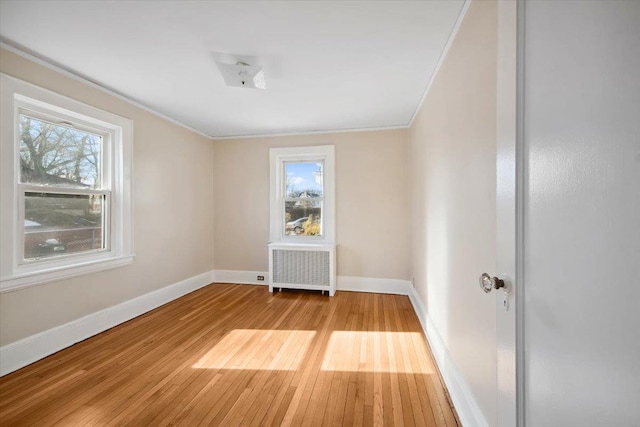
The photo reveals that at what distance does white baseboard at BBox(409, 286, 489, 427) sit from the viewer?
1.34 meters

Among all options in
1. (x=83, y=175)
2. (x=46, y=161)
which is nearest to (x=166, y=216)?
(x=83, y=175)

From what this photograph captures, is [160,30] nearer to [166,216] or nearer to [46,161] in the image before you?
[46,161]

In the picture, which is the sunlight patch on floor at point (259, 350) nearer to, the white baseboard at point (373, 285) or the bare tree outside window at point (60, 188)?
the white baseboard at point (373, 285)

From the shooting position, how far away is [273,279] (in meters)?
3.81

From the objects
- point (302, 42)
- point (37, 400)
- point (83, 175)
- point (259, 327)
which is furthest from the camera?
point (259, 327)

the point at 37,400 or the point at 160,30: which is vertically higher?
the point at 160,30

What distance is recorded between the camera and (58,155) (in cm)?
231

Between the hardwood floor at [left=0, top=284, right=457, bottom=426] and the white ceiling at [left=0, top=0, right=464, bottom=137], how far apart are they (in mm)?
2398

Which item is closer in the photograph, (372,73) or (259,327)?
(372,73)

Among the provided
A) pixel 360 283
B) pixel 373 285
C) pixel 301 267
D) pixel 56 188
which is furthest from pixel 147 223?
pixel 373 285

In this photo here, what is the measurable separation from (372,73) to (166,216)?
9.73 ft

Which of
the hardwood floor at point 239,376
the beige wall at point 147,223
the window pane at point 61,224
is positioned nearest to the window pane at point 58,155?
the window pane at point 61,224

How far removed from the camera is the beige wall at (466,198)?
1187 mm

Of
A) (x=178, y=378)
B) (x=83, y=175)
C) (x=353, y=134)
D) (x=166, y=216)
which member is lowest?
(x=178, y=378)
